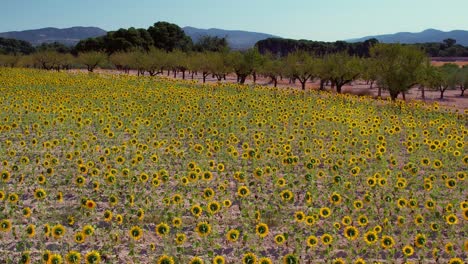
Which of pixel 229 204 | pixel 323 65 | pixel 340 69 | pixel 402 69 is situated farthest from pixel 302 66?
pixel 229 204

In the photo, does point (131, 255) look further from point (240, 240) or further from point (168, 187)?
point (168, 187)

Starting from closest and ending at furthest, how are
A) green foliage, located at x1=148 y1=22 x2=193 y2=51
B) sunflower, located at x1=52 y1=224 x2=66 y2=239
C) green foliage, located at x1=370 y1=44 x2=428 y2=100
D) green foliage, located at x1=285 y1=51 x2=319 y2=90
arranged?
sunflower, located at x1=52 y1=224 x2=66 y2=239 → green foliage, located at x1=370 y1=44 x2=428 y2=100 → green foliage, located at x1=285 y1=51 x2=319 y2=90 → green foliage, located at x1=148 y1=22 x2=193 y2=51

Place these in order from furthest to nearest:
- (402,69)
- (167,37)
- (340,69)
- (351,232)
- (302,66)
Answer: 1. (167,37)
2. (302,66)
3. (340,69)
4. (402,69)
5. (351,232)

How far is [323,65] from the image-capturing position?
4909cm

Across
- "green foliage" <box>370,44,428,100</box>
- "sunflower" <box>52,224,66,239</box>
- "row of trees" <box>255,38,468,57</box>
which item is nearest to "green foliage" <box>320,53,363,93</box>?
"green foliage" <box>370,44,428,100</box>

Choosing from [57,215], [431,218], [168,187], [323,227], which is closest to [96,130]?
[168,187]

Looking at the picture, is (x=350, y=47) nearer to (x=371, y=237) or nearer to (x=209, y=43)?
(x=209, y=43)

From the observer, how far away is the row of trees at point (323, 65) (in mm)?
31422

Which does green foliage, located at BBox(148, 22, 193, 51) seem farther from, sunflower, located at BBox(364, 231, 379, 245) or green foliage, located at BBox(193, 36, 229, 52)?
sunflower, located at BBox(364, 231, 379, 245)

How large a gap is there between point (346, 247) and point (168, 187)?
4039 mm

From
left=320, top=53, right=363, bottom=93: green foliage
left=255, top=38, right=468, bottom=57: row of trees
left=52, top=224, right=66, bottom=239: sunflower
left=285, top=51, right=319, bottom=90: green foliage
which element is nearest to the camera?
left=52, top=224, right=66, bottom=239: sunflower

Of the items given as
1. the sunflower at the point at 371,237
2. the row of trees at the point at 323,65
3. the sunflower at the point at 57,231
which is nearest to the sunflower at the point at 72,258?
the sunflower at the point at 57,231

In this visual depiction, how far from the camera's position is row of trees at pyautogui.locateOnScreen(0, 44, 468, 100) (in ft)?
103

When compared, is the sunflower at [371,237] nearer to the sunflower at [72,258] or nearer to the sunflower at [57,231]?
the sunflower at [72,258]
